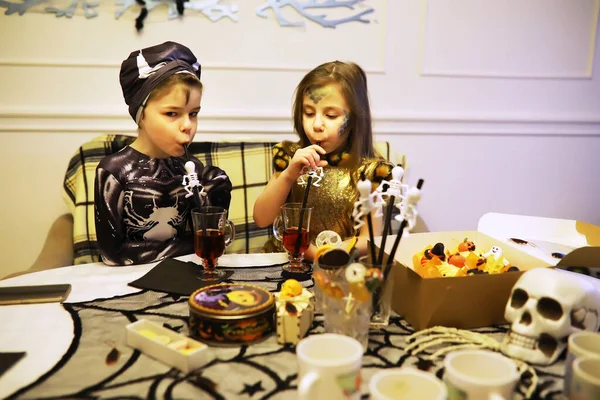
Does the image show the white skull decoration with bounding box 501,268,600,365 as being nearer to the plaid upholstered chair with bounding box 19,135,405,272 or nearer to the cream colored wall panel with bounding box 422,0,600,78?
the plaid upholstered chair with bounding box 19,135,405,272

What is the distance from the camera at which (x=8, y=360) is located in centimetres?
81

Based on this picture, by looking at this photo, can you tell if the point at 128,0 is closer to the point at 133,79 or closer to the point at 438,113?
the point at 133,79

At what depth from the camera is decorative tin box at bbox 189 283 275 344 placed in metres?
0.87

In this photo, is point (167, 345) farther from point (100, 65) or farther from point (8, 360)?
point (100, 65)

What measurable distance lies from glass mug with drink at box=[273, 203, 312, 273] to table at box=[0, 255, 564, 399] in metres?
0.30

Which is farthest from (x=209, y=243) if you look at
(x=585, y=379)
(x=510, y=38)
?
(x=510, y=38)

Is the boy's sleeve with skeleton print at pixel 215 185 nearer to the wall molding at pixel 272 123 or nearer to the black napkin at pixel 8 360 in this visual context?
the wall molding at pixel 272 123

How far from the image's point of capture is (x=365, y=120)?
5.16 feet

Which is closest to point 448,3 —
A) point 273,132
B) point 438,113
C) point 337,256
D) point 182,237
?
point 438,113

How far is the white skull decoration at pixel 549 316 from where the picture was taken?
83 centimetres

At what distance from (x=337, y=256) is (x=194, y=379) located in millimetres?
335

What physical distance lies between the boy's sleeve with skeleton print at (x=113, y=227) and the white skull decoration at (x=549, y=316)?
950mm

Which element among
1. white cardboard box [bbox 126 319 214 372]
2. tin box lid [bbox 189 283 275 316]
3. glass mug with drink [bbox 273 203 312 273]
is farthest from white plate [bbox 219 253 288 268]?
white cardboard box [bbox 126 319 214 372]

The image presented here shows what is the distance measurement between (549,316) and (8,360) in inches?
35.1
